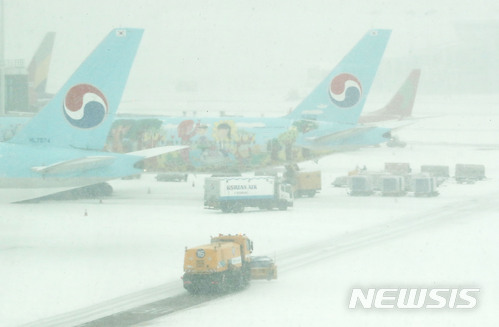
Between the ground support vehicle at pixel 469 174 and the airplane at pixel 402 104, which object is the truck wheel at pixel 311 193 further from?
the airplane at pixel 402 104

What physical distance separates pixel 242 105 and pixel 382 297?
332 feet

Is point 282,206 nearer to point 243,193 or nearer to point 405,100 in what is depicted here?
point 243,193

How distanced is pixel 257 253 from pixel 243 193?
13.0 meters

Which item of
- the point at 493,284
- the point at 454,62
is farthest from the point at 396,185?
the point at 454,62

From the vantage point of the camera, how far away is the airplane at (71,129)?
3575 centimetres

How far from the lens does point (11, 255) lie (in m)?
29.4

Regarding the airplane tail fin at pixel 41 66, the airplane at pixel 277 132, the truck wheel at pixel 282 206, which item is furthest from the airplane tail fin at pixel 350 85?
the airplane tail fin at pixel 41 66

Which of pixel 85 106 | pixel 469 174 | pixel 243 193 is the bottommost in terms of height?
pixel 243 193

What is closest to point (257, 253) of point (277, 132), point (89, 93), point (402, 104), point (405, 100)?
point (89, 93)

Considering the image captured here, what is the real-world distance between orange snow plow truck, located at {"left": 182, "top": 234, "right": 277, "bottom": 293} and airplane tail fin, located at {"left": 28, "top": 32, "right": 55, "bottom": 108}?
6113 cm

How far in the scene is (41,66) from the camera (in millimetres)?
86438

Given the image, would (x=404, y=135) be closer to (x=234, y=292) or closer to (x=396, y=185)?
(x=396, y=185)

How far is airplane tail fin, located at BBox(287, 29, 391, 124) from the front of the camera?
55.9 metres

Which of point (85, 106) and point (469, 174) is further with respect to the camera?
point (469, 174)
